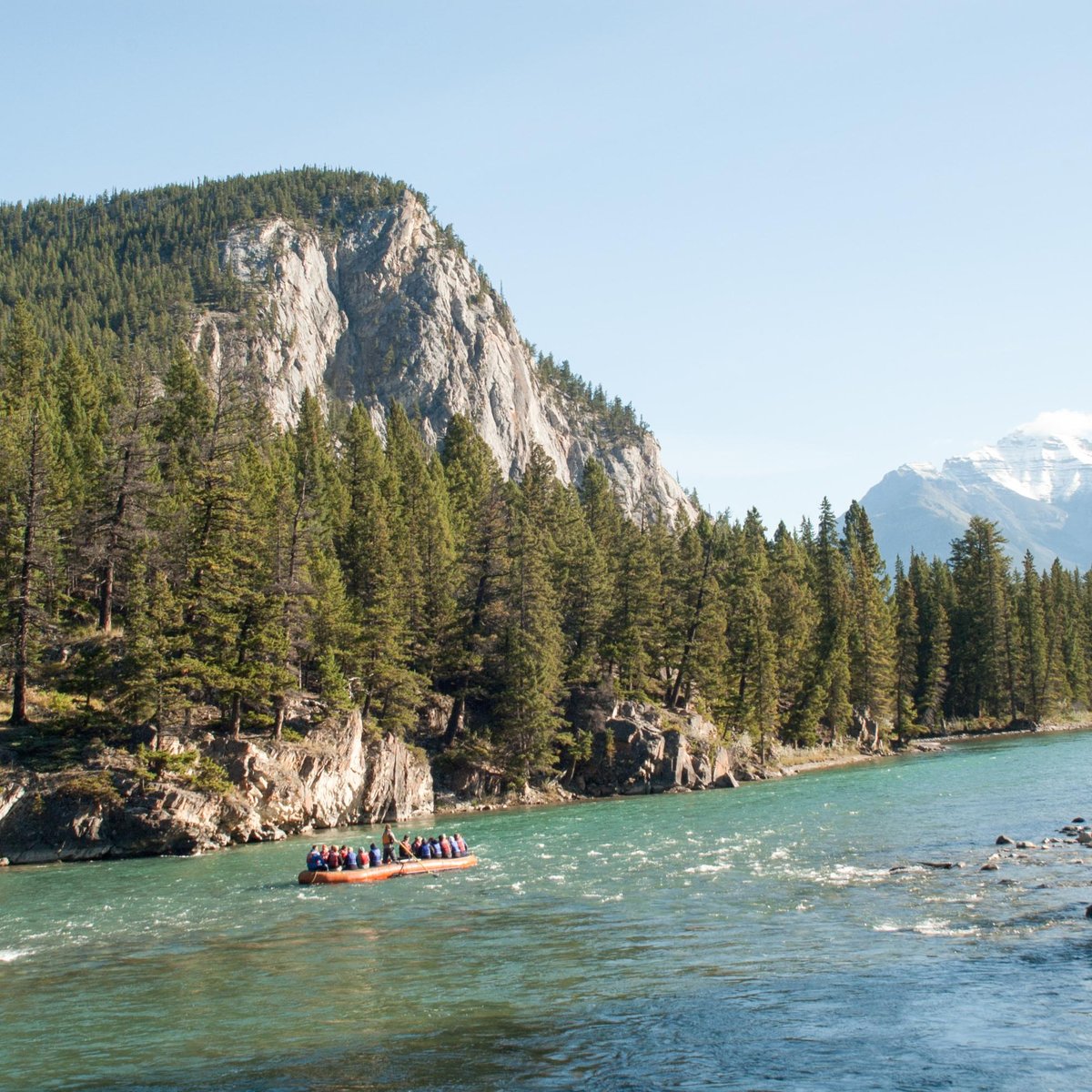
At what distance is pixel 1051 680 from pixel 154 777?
94969 millimetres

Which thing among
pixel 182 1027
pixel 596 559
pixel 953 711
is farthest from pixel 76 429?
pixel 953 711

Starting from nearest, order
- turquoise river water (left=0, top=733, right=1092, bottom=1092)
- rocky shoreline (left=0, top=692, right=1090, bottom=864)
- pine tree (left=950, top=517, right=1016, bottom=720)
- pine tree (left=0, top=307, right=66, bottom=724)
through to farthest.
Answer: turquoise river water (left=0, top=733, right=1092, bottom=1092) < rocky shoreline (left=0, top=692, right=1090, bottom=864) < pine tree (left=0, top=307, right=66, bottom=724) < pine tree (left=950, top=517, right=1016, bottom=720)

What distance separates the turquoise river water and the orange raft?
100cm

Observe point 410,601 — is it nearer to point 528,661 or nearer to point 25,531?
point 528,661

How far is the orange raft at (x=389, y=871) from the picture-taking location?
3766cm

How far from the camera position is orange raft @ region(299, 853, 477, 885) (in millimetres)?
37656

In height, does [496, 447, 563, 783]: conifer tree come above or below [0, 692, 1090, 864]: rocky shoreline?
above

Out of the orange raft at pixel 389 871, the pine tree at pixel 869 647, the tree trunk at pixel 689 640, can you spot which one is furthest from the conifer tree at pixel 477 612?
the pine tree at pixel 869 647

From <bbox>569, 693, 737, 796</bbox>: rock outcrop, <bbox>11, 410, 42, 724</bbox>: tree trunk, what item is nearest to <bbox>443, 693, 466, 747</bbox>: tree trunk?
<bbox>569, 693, 737, 796</bbox>: rock outcrop

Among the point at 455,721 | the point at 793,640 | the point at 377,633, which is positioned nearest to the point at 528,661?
the point at 455,721

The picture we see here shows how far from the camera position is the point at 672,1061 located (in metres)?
17.5

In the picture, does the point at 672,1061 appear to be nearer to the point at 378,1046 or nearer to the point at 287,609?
the point at 378,1046

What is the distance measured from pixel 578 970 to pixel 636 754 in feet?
151

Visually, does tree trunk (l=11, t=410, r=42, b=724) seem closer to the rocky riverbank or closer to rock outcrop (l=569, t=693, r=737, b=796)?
the rocky riverbank
